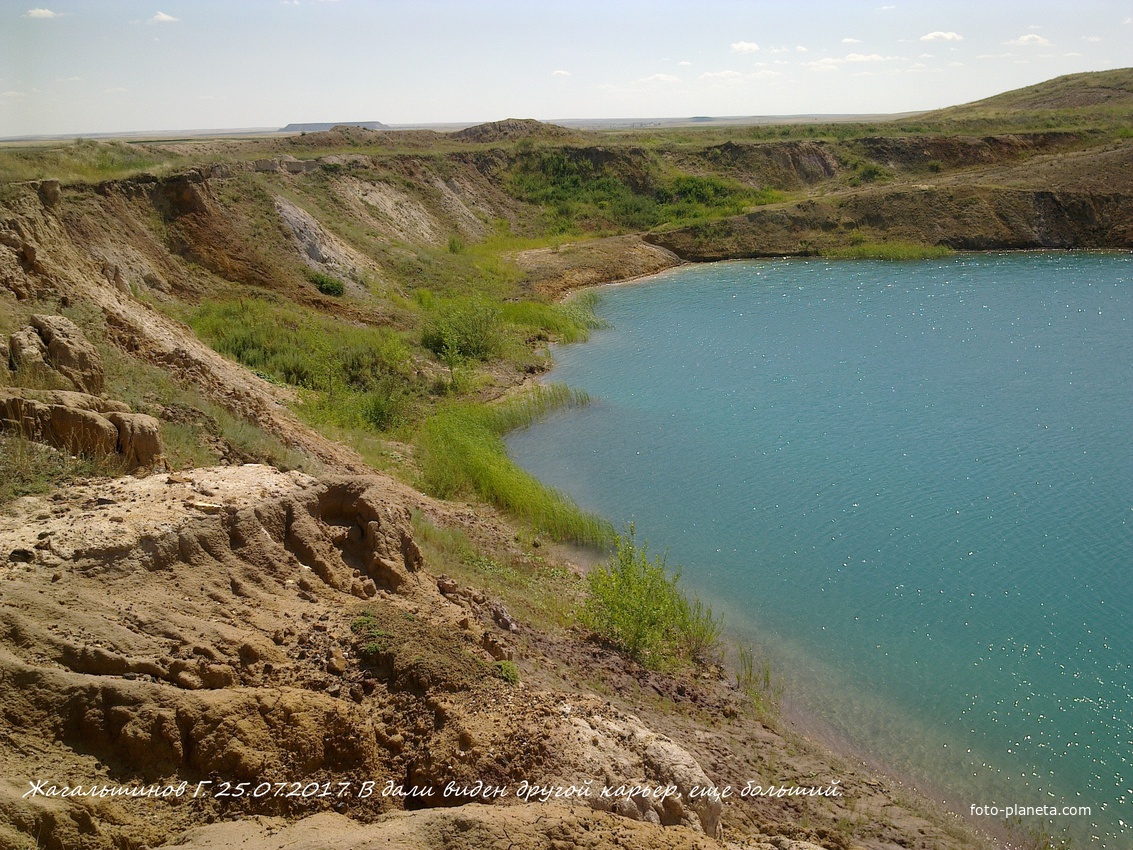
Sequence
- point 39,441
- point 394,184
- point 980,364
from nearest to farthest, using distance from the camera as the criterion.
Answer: point 39,441 < point 980,364 < point 394,184

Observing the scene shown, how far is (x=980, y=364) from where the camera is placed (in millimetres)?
23719

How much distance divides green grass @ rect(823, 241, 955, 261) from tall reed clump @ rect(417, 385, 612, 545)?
26.3 m

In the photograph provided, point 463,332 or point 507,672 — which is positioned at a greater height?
point 463,332

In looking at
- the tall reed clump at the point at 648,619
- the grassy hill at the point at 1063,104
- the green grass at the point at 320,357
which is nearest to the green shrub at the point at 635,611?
the tall reed clump at the point at 648,619

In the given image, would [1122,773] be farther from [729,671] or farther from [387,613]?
[387,613]

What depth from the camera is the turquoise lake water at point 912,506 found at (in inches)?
384

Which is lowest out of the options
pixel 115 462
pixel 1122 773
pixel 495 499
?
pixel 1122 773

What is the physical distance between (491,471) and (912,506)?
7.83 meters

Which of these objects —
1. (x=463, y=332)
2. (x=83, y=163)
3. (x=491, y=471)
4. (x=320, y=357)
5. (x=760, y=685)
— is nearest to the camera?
(x=760, y=685)

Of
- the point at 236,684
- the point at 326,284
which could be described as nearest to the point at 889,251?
the point at 326,284

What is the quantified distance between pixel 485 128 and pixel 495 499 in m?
47.3

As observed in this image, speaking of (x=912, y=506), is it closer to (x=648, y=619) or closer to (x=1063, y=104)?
(x=648, y=619)

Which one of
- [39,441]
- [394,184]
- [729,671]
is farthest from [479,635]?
[394,184]

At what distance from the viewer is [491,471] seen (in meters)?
16.3
